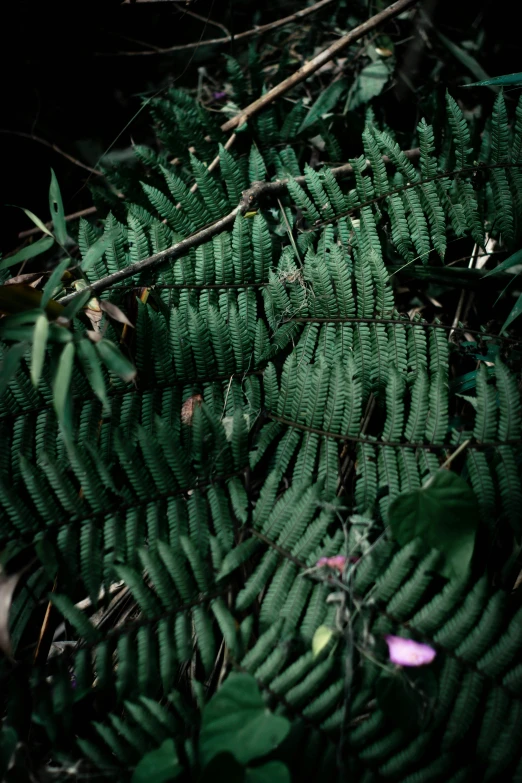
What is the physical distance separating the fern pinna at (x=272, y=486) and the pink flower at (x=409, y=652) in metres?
0.02

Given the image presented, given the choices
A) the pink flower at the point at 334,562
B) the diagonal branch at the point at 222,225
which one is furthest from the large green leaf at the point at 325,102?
the pink flower at the point at 334,562

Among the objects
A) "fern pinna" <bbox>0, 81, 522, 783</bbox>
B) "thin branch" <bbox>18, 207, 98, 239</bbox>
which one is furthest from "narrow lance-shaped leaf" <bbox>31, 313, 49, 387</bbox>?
"thin branch" <bbox>18, 207, 98, 239</bbox>

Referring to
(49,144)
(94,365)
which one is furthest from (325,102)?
(94,365)

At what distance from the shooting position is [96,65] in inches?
88.0

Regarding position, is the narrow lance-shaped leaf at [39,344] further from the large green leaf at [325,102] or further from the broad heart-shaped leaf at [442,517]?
the large green leaf at [325,102]

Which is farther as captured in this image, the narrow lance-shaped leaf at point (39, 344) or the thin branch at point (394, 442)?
the thin branch at point (394, 442)

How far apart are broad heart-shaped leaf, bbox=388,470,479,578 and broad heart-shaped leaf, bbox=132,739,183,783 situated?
575mm

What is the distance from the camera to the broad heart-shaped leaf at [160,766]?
94 cm

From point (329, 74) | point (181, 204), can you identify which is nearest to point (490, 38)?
point (329, 74)

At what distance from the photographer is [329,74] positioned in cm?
215

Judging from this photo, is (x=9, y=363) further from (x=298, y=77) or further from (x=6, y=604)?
Result: (x=298, y=77)

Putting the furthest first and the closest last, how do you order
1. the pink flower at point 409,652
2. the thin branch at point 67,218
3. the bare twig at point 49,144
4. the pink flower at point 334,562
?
the bare twig at point 49,144, the thin branch at point 67,218, the pink flower at point 334,562, the pink flower at point 409,652

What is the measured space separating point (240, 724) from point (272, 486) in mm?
449

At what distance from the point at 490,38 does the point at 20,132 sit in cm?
193
